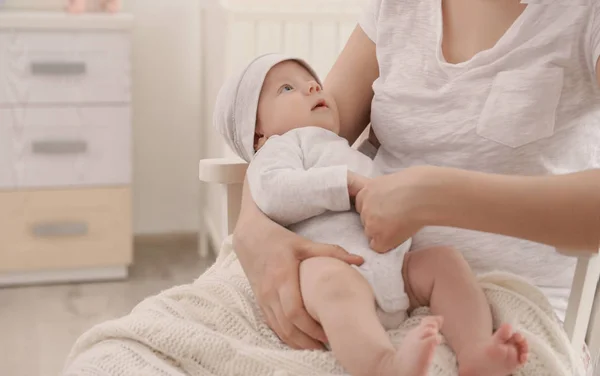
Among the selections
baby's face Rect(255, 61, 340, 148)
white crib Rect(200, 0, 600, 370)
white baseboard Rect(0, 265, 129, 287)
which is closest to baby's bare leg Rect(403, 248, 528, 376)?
baby's face Rect(255, 61, 340, 148)

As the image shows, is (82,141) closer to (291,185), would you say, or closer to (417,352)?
(291,185)

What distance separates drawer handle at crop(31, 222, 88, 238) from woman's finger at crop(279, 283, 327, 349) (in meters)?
1.80

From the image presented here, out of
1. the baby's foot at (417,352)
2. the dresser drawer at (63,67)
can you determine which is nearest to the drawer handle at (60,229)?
the dresser drawer at (63,67)

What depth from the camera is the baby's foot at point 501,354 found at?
0.79 metres

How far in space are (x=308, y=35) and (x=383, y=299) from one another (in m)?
1.70

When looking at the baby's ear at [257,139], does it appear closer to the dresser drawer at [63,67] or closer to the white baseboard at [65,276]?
the dresser drawer at [63,67]

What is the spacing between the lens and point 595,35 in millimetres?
939

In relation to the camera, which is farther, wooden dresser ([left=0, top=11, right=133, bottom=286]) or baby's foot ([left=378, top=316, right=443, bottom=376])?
wooden dresser ([left=0, top=11, right=133, bottom=286])

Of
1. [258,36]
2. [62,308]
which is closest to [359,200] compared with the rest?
[258,36]

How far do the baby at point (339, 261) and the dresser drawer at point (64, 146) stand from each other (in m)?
1.39

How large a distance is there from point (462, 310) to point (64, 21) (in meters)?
1.92

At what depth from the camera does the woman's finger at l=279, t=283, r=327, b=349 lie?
0.91 m

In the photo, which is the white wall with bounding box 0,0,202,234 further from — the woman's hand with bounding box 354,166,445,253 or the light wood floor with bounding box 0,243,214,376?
the woman's hand with bounding box 354,166,445,253

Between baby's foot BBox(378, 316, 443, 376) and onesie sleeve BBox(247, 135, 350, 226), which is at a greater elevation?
onesie sleeve BBox(247, 135, 350, 226)
